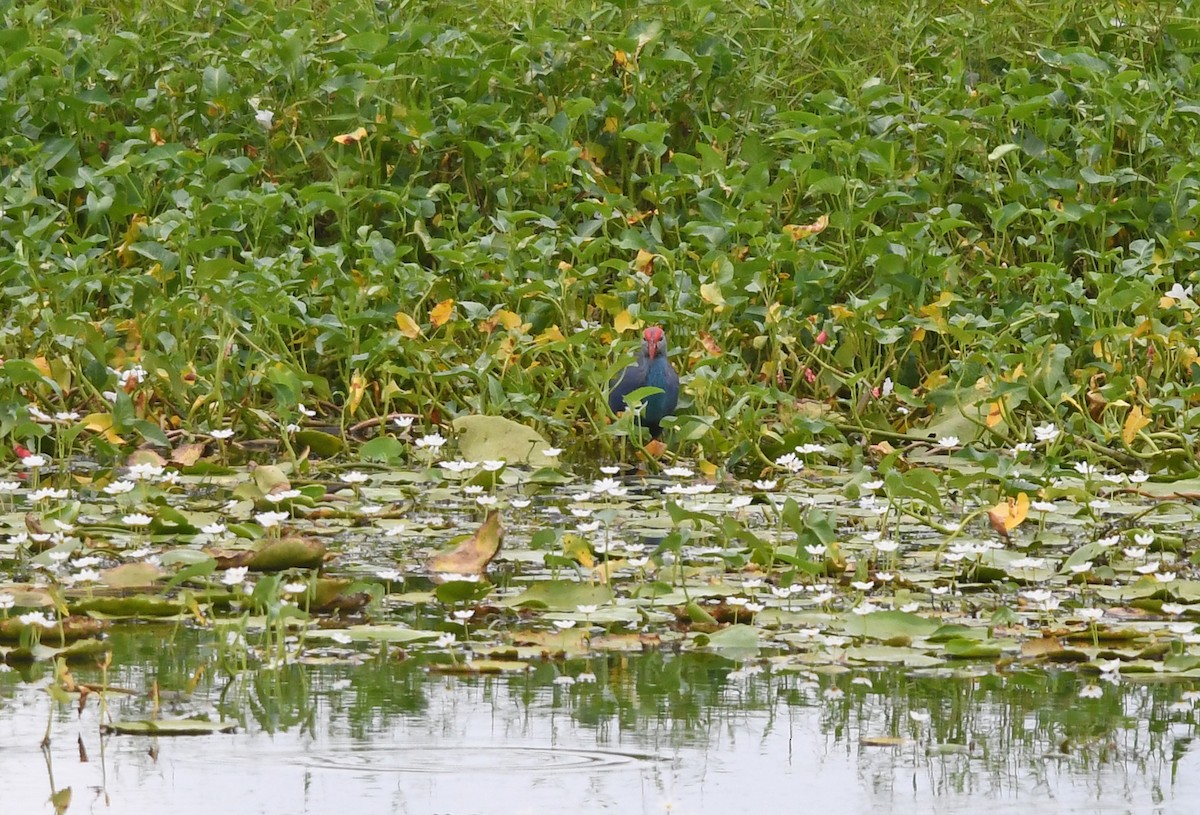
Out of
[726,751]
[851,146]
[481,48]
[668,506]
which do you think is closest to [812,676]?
[726,751]

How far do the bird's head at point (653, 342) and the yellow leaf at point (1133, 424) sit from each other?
62.0 inches

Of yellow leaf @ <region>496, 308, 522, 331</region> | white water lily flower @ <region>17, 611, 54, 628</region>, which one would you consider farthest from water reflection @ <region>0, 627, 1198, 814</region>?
yellow leaf @ <region>496, 308, 522, 331</region>

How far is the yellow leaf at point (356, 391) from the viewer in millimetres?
6230

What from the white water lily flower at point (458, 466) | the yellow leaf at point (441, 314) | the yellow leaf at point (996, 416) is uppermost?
the yellow leaf at point (441, 314)

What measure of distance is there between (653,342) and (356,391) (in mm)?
1039

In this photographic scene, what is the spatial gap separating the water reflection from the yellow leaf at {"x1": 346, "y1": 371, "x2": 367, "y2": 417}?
2.49 m

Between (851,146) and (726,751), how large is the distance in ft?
16.2

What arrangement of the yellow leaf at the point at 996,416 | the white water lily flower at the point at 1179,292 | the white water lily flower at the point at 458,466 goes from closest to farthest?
the white water lily flower at the point at 458,466, the yellow leaf at the point at 996,416, the white water lily flower at the point at 1179,292

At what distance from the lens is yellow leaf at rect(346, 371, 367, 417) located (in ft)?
20.4

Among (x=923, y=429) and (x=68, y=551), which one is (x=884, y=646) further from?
(x=923, y=429)

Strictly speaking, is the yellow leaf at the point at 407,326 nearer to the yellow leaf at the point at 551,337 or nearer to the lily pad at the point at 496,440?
the yellow leaf at the point at 551,337

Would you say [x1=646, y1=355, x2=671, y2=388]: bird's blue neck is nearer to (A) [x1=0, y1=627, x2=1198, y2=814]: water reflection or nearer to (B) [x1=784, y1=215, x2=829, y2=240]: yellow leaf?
(B) [x1=784, y1=215, x2=829, y2=240]: yellow leaf

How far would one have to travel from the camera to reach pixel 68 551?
423 centimetres

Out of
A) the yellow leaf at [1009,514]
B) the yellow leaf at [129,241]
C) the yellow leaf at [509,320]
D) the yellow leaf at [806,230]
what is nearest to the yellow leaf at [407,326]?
the yellow leaf at [509,320]
